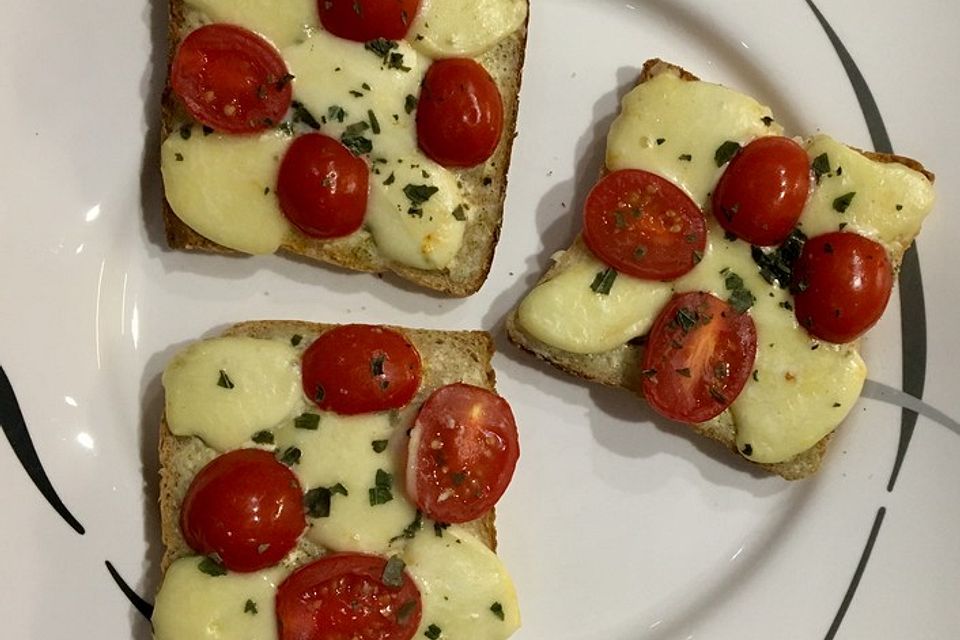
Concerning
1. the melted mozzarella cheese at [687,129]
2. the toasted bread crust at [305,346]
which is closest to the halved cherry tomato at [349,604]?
the toasted bread crust at [305,346]

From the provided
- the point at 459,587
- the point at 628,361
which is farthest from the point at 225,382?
the point at 628,361

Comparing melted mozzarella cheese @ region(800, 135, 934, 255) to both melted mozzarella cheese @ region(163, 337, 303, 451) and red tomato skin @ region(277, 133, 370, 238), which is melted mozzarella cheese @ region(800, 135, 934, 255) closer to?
red tomato skin @ region(277, 133, 370, 238)

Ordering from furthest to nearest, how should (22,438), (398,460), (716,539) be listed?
(716,539)
(22,438)
(398,460)

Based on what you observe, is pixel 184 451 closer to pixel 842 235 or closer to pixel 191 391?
pixel 191 391

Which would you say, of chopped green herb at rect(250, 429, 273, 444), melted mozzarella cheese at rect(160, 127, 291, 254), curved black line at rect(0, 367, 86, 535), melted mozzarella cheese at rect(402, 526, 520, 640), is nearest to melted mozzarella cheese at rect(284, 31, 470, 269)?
melted mozzarella cheese at rect(160, 127, 291, 254)

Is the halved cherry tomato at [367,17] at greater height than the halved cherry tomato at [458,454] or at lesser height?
greater

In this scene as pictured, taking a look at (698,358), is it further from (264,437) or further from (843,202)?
(264,437)

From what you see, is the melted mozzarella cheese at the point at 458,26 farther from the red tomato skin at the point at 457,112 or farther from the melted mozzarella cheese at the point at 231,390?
the melted mozzarella cheese at the point at 231,390

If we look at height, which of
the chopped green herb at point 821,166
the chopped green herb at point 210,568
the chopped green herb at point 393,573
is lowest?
the chopped green herb at point 210,568

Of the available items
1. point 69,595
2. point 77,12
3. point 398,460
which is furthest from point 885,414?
point 77,12
